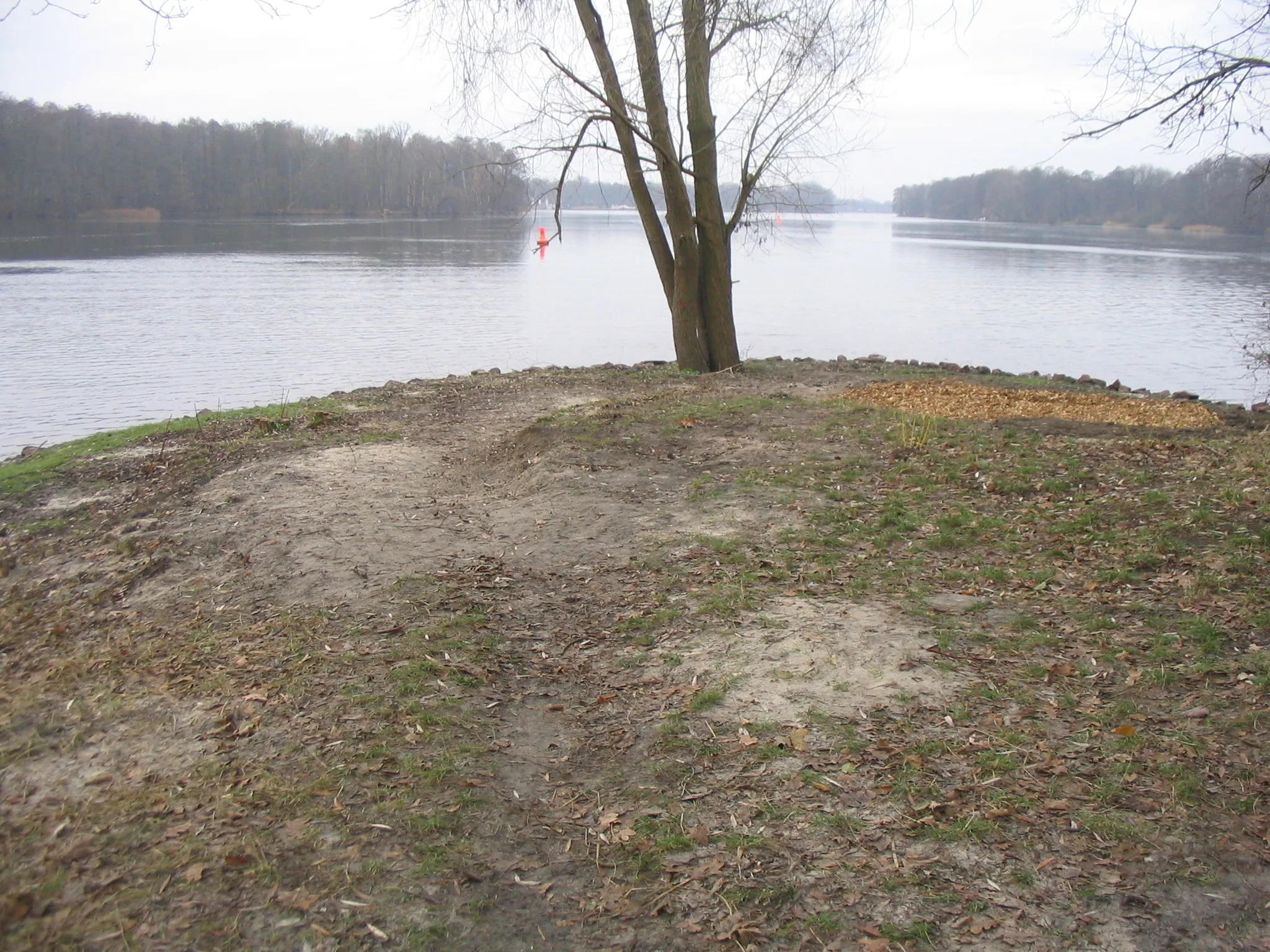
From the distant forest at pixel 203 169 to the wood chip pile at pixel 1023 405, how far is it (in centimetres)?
4972

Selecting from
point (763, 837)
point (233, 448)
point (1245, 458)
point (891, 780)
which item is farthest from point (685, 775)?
point (233, 448)

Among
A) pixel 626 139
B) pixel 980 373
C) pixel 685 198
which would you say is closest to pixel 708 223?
pixel 685 198

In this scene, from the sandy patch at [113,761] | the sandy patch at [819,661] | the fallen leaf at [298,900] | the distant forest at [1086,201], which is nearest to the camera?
the fallen leaf at [298,900]

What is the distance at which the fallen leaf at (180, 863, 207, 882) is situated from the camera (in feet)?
10.2

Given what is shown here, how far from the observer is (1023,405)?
1032 centimetres

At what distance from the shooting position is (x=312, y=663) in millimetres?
4605

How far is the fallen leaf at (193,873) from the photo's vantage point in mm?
3098

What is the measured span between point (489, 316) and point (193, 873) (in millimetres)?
25521

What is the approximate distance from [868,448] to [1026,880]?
5.49 meters

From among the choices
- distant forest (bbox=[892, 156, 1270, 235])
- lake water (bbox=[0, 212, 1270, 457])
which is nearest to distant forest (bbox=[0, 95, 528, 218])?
lake water (bbox=[0, 212, 1270, 457])

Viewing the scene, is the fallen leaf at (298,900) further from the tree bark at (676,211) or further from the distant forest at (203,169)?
the distant forest at (203,169)

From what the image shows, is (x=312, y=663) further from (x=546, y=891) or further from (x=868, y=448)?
(x=868, y=448)

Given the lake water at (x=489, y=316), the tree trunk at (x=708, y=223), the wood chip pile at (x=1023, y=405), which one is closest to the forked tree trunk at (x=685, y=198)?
the tree trunk at (x=708, y=223)

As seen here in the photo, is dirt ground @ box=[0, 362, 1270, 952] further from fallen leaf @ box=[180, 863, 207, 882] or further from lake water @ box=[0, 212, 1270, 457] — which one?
lake water @ box=[0, 212, 1270, 457]
